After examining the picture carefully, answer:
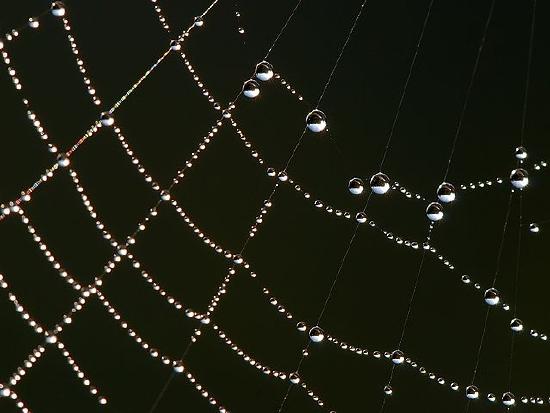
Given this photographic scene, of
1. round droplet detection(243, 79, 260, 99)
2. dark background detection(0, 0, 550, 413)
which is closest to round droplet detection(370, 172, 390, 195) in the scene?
round droplet detection(243, 79, 260, 99)

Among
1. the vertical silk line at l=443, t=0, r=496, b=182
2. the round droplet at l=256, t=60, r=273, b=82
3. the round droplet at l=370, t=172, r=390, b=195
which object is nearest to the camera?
the round droplet at l=256, t=60, r=273, b=82

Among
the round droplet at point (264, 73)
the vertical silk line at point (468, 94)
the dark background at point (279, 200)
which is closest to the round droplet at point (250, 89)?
the round droplet at point (264, 73)

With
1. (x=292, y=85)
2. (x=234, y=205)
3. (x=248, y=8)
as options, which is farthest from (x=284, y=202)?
(x=248, y=8)

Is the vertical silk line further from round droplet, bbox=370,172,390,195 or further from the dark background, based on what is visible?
round droplet, bbox=370,172,390,195

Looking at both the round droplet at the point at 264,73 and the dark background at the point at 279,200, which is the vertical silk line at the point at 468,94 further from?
the round droplet at the point at 264,73

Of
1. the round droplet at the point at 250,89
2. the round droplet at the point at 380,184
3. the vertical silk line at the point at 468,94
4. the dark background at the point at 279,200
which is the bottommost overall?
the round droplet at the point at 250,89

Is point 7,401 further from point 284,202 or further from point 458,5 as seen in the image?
point 458,5

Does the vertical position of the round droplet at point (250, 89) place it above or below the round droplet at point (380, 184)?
below

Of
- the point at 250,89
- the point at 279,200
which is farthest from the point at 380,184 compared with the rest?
the point at 279,200

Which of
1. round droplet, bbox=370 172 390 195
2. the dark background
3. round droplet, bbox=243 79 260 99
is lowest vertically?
round droplet, bbox=243 79 260 99
